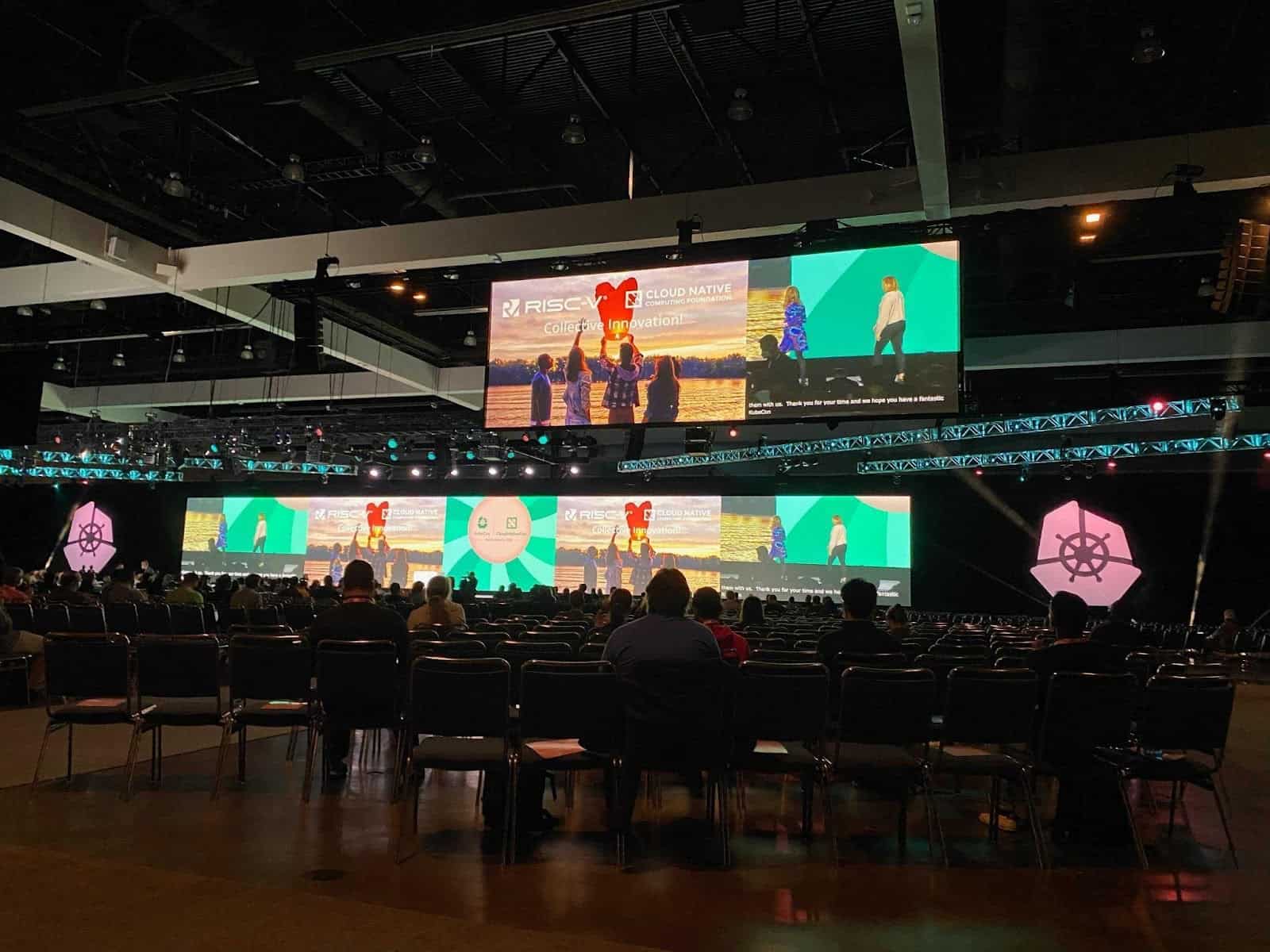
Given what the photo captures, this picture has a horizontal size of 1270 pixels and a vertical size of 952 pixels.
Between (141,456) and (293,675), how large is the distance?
61.2 ft

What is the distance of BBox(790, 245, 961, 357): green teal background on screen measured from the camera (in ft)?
24.9

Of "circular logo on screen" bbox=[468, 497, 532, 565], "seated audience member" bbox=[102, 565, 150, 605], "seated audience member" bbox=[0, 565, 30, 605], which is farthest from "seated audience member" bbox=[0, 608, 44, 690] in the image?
"circular logo on screen" bbox=[468, 497, 532, 565]

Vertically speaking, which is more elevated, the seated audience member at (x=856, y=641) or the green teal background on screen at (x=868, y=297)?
the green teal background on screen at (x=868, y=297)

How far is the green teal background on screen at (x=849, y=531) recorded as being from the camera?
19.4m

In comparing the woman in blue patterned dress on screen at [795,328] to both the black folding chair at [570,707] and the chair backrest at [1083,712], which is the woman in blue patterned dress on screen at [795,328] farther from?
the black folding chair at [570,707]

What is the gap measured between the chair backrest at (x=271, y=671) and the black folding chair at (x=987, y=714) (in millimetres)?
3263

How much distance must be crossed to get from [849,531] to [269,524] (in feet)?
51.7

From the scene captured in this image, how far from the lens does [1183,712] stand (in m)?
4.29

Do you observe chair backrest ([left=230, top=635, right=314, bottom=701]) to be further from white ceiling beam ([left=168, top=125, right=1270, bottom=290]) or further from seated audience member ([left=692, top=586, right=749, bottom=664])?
white ceiling beam ([left=168, top=125, right=1270, bottom=290])

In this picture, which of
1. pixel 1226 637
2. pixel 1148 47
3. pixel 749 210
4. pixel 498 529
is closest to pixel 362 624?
pixel 749 210

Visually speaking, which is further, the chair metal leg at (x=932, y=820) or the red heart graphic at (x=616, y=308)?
the red heart graphic at (x=616, y=308)

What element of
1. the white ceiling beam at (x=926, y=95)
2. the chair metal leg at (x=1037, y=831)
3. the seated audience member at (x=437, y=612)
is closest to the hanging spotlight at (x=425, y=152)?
the seated audience member at (x=437, y=612)

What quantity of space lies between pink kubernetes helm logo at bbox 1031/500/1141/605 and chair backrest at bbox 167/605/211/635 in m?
17.0

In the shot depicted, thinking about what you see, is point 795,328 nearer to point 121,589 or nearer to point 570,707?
point 570,707
